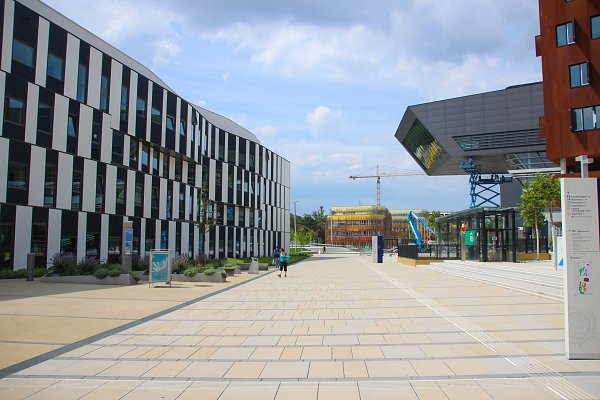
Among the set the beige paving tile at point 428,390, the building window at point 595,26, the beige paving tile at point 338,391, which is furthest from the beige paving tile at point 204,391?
the building window at point 595,26

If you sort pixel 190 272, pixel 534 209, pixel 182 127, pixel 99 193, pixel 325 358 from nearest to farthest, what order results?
1. pixel 325 358
2. pixel 190 272
3. pixel 99 193
4. pixel 534 209
5. pixel 182 127

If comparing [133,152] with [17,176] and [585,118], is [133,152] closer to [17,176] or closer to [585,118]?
[17,176]

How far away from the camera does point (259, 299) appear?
54.5 ft

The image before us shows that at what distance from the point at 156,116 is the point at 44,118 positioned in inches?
464

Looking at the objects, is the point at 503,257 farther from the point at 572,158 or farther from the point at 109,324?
the point at 109,324

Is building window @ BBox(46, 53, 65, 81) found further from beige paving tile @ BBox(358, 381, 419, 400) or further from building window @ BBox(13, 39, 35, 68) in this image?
beige paving tile @ BBox(358, 381, 419, 400)

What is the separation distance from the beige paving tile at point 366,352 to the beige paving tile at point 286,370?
938 millimetres

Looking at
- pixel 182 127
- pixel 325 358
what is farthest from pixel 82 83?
pixel 325 358

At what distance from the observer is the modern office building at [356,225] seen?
142m

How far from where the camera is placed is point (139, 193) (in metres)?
37.0

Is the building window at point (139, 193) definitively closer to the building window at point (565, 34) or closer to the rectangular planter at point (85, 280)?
the rectangular planter at point (85, 280)

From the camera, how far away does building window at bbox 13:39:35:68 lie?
997 inches

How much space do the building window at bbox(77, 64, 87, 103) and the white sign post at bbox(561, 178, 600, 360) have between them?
28776 mm

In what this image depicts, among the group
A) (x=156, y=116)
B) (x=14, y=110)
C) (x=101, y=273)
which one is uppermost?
(x=156, y=116)
